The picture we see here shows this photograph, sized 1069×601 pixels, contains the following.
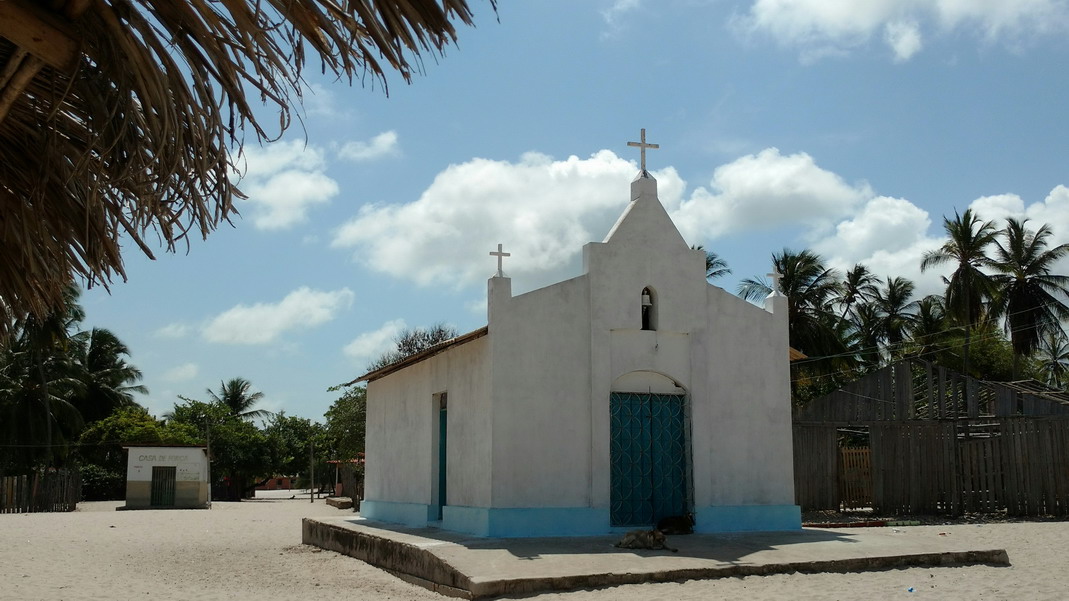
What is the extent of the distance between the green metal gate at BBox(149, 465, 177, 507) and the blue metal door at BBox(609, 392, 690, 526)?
27.0 metres


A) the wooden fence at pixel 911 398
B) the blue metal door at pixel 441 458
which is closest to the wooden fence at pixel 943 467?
the wooden fence at pixel 911 398

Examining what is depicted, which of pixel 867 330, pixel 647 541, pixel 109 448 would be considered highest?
pixel 867 330

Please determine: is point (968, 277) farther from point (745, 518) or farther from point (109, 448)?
point (109, 448)

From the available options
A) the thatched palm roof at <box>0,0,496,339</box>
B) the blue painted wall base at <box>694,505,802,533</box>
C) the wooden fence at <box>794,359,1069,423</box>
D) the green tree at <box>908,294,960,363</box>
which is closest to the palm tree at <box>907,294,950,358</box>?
the green tree at <box>908,294,960,363</box>

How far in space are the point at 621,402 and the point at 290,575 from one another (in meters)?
5.52

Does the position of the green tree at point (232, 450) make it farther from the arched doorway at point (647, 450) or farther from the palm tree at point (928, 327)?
the arched doorway at point (647, 450)

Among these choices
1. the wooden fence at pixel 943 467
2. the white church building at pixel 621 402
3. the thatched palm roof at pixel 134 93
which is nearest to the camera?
the thatched palm roof at pixel 134 93

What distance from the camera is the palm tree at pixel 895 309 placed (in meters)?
41.3

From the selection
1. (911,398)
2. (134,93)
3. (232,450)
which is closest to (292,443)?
(232,450)

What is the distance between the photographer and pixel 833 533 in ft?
45.6

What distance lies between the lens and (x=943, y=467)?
21.2 meters

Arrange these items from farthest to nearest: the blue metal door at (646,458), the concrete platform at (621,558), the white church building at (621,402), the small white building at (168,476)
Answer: the small white building at (168,476), the blue metal door at (646,458), the white church building at (621,402), the concrete platform at (621,558)

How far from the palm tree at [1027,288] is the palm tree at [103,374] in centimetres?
4106

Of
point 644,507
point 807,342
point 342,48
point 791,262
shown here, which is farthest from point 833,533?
point 791,262
